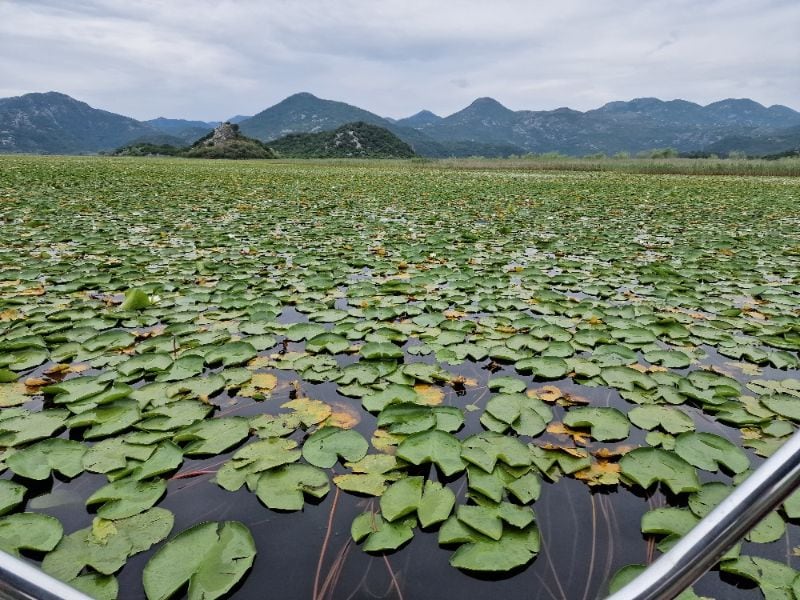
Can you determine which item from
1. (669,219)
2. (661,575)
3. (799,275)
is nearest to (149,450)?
(661,575)

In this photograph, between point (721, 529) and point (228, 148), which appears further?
point (228, 148)

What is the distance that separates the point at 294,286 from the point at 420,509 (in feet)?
9.60

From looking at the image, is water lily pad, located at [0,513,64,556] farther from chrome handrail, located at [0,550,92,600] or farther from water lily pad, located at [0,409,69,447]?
chrome handrail, located at [0,550,92,600]

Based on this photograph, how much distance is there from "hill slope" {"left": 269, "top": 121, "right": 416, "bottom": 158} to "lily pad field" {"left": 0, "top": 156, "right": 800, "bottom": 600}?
3491 inches

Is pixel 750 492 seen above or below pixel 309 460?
above

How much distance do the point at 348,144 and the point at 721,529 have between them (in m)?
99.7

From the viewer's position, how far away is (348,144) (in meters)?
94.0

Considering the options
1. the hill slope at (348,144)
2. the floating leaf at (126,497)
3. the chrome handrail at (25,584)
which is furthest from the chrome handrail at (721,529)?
the hill slope at (348,144)

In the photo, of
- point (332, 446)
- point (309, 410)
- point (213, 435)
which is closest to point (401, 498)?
point (332, 446)

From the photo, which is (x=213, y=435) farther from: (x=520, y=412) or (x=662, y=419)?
(x=662, y=419)

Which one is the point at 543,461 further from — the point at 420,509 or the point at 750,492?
the point at 750,492

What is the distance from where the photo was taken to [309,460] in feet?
6.04

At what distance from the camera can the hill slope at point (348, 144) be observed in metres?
91.1

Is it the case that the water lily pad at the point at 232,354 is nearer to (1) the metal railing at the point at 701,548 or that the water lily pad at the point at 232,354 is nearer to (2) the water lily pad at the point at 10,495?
(2) the water lily pad at the point at 10,495
